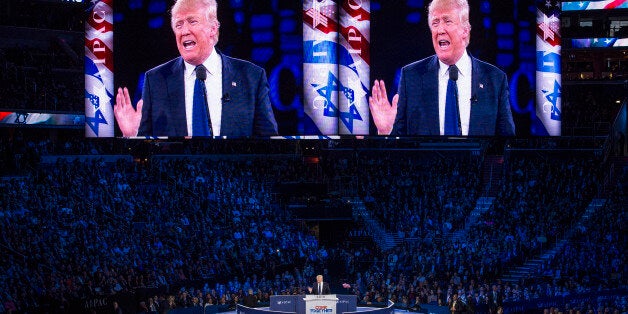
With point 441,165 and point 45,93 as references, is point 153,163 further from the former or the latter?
point 441,165

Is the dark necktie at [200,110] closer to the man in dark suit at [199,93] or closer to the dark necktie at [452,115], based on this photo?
the man in dark suit at [199,93]

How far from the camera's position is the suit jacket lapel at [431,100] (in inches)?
1182

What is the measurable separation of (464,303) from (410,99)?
19.6ft

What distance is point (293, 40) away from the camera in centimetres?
3012

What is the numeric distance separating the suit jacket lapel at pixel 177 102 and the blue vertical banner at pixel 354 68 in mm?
4523

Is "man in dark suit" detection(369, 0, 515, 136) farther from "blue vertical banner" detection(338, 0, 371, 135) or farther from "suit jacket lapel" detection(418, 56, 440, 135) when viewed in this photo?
"blue vertical banner" detection(338, 0, 371, 135)

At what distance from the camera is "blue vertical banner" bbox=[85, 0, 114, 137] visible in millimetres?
30938

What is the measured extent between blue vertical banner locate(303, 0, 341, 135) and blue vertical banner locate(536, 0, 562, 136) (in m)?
6.08

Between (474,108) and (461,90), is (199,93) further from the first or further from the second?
(474,108)

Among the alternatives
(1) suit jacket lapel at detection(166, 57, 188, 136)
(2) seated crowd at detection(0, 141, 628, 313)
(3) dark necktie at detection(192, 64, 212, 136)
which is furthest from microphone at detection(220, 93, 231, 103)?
(2) seated crowd at detection(0, 141, 628, 313)

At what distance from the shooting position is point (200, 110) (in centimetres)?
3008

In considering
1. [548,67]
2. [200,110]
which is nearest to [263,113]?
[200,110]

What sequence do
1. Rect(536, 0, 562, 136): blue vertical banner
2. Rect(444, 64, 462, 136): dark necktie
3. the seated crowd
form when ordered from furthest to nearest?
Rect(536, 0, 562, 136): blue vertical banner
Rect(444, 64, 462, 136): dark necktie
the seated crowd

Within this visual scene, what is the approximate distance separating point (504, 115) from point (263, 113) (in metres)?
7.00
